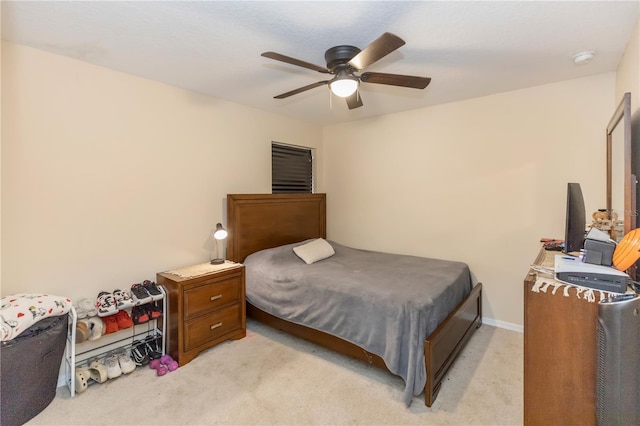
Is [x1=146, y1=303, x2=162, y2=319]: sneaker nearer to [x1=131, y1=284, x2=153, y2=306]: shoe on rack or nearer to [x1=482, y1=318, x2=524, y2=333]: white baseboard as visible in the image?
[x1=131, y1=284, x2=153, y2=306]: shoe on rack

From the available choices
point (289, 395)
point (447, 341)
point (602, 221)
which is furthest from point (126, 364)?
point (602, 221)

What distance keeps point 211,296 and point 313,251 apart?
3.96 feet

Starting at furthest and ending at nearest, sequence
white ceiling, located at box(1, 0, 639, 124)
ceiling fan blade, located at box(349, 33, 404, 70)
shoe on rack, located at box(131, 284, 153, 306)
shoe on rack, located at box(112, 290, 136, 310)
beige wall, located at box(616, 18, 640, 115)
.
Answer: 1. shoe on rack, located at box(131, 284, 153, 306)
2. shoe on rack, located at box(112, 290, 136, 310)
3. beige wall, located at box(616, 18, 640, 115)
4. white ceiling, located at box(1, 0, 639, 124)
5. ceiling fan blade, located at box(349, 33, 404, 70)

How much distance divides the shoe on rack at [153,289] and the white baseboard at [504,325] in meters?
3.32

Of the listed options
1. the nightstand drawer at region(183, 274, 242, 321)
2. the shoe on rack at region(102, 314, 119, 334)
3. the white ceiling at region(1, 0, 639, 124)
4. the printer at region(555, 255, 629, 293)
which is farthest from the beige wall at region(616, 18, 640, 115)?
the shoe on rack at region(102, 314, 119, 334)

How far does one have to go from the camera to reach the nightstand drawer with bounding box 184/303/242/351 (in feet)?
8.35

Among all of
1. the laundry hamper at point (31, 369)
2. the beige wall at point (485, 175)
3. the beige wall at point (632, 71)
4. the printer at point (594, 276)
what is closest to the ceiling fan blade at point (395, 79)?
the beige wall at point (632, 71)

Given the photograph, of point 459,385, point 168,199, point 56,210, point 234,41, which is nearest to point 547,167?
point 459,385

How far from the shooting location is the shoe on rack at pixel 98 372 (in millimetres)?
2227

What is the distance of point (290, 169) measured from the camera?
4.27 metres

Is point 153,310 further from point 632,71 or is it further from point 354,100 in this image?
point 632,71

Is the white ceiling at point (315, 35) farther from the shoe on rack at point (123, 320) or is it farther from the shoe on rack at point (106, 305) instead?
the shoe on rack at point (123, 320)

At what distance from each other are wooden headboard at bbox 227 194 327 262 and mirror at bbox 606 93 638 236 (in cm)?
310

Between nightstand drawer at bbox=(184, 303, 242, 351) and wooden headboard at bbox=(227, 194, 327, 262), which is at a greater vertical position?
wooden headboard at bbox=(227, 194, 327, 262)
